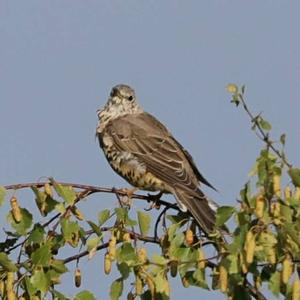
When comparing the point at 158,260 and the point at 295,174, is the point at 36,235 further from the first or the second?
the point at 295,174

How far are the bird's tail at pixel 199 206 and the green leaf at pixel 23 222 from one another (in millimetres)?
1119

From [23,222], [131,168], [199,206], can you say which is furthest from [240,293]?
[131,168]

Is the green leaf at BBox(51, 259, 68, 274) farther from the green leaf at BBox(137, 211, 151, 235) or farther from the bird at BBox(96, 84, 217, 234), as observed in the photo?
the bird at BBox(96, 84, 217, 234)

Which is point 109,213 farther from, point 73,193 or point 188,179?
point 188,179

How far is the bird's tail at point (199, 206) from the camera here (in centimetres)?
657

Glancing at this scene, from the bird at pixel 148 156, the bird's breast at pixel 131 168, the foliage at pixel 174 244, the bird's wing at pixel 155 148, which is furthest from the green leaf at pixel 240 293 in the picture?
the bird's breast at pixel 131 168

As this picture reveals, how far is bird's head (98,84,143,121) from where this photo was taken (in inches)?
419

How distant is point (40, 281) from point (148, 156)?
4293mm

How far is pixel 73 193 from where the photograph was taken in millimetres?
Answer: 5582

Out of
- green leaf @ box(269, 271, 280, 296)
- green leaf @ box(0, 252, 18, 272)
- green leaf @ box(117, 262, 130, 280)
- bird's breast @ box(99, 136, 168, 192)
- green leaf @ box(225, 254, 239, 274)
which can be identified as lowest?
green leaf @ box(269, 271, 280, 296)

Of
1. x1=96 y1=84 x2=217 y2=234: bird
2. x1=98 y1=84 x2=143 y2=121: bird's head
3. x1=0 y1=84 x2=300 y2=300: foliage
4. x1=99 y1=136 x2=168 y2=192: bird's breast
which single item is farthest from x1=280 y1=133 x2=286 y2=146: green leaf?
x1=98 y1=84 x2=143 y2=121: bird's head

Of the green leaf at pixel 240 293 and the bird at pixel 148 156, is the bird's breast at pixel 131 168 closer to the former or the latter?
the bird at pixel 148 156

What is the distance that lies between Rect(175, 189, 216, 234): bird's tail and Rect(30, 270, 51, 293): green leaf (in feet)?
3.89

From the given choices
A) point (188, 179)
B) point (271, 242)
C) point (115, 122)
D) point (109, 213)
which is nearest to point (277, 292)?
point (271, 242)
